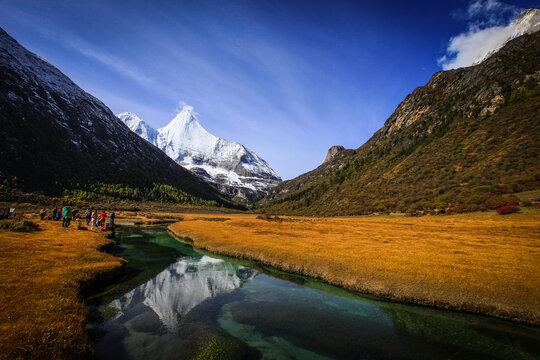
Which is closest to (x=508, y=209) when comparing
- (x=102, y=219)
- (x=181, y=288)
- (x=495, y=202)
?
(x=495, y=202)

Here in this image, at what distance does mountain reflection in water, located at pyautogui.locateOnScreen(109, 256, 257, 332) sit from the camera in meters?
17.9

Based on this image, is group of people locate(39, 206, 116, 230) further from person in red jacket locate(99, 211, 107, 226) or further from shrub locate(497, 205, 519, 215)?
shrub locate(497, 205, 519, 215)

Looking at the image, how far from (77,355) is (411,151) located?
17786 cm

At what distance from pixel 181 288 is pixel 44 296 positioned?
1154 cm

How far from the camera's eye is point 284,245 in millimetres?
36875

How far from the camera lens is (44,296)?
13469 mm

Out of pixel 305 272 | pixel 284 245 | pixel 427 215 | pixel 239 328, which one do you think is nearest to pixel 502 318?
pixel 305 272

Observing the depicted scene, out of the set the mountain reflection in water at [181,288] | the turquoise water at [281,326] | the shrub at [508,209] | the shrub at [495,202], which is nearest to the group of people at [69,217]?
the mountain reflection in water at [181,288]

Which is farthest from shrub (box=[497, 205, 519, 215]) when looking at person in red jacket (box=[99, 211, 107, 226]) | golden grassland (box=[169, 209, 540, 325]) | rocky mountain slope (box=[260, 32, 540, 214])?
person in red jacket (box=[99, 211, 107, 226])

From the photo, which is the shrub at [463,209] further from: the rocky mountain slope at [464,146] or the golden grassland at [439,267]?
the golden grassland at [439,267]

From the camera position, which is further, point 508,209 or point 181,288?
point 508,209

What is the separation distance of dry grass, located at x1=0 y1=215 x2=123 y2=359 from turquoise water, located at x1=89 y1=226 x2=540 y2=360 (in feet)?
6.57

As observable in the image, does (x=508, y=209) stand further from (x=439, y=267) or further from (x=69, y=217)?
(x=69, y=217)

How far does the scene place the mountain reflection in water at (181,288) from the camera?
1788 cm
